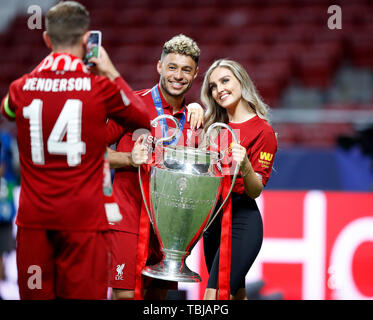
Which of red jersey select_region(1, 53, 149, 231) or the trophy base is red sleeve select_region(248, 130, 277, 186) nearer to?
the trophy base

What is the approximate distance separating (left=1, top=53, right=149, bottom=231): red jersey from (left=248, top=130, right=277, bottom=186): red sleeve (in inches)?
38.1

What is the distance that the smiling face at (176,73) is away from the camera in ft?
9.70

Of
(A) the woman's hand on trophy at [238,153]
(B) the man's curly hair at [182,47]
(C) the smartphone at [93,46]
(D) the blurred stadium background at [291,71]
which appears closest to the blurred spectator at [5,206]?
(D) the blurred stadium background at [291,71]

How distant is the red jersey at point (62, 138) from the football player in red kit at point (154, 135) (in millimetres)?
586

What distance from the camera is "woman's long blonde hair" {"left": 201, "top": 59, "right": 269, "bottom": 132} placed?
3086mm

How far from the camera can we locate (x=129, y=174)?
9.73 ft

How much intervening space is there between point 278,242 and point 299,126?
2.18m

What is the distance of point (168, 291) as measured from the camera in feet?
11.2

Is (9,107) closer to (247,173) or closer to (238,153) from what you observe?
(238,153)

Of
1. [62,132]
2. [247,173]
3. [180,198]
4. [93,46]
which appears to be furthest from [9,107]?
[247,173]

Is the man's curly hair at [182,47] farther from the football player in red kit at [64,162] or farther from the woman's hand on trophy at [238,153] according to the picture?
the football player in red kit at [64,162]

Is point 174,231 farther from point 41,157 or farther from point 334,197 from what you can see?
point 334,197

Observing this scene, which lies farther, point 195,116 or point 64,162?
point 195,116

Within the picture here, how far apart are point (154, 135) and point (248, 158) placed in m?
0.47
